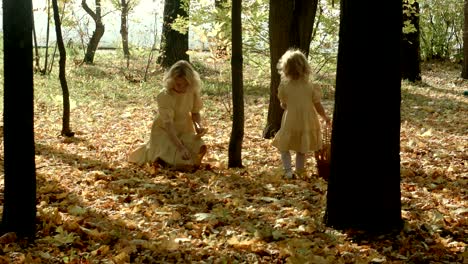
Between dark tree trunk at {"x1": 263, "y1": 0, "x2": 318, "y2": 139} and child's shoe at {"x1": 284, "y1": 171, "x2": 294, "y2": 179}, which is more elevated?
dark tree trunk at {"x1": 263, "y1": 0, "x2": 318, "y2": 139}

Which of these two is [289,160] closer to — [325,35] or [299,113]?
[299,113]

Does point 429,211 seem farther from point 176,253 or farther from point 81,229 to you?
point 81,229

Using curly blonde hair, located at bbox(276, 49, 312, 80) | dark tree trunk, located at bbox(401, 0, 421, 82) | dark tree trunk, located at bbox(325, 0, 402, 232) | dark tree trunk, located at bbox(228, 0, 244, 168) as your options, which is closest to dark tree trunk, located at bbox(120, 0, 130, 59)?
dark tree trunk, located at bbox(401, 0, 421, 82)

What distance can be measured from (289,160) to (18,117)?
3366mm

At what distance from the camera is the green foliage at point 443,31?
2228 cm

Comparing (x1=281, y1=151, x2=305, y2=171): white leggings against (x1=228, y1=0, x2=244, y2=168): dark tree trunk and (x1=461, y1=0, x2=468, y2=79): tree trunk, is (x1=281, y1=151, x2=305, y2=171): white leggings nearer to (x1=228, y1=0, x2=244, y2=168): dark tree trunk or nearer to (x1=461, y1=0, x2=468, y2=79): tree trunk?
(x1=228, y1=0, x2=244, y2=168): dark tree trunk

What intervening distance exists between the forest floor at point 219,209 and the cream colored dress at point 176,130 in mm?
243

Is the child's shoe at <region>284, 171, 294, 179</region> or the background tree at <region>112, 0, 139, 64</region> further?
the background tree at <region>112, 0, 139, 64</region>

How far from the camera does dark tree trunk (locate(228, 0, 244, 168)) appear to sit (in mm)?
6219

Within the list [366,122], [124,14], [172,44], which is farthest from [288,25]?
[124,14]

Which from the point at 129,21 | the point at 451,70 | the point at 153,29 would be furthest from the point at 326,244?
the point at 451,70

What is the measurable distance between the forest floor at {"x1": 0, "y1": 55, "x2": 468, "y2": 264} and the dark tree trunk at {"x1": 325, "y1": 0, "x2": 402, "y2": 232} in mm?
200

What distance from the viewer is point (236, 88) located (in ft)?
21.2

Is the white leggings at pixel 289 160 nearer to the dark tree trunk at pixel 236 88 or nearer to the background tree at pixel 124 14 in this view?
the dark tree trunk at pixel 236 88
